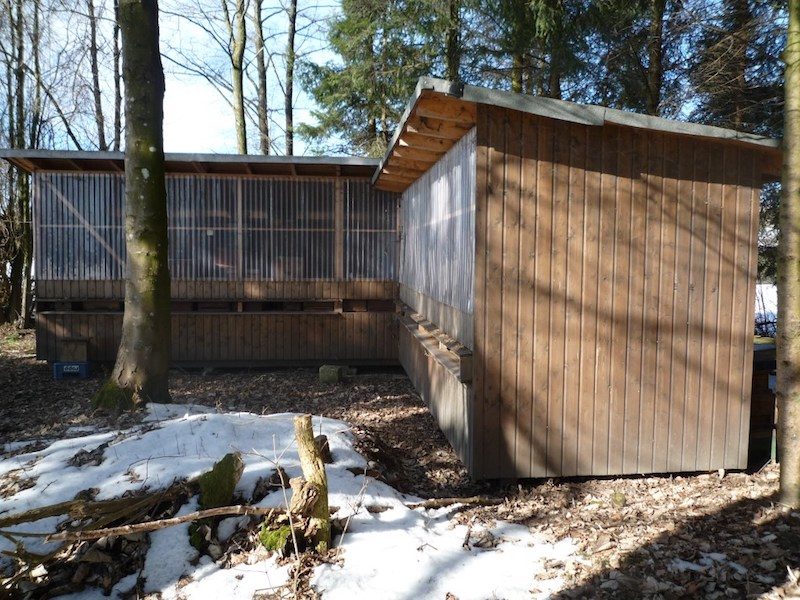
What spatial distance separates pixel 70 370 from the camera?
9820 millimetres

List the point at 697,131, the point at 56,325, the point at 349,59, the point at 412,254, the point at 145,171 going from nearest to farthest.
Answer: the point at 697,131 < the point at 145,171 < the point at 412,254 < the point at 56,325 < the point at 349,59

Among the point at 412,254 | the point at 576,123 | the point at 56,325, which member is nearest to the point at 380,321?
the point at 412,254

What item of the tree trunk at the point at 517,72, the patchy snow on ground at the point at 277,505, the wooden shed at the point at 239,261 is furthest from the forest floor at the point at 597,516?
the tree trunk at the point at 517,72

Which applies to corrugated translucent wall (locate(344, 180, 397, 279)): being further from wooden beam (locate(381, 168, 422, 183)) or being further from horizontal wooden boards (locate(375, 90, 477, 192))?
horizontal wooden boards (locate(375, 90, 477, 192))

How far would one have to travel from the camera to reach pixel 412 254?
347 inches

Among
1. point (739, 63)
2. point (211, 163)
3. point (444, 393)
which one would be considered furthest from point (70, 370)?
point (739, 63)

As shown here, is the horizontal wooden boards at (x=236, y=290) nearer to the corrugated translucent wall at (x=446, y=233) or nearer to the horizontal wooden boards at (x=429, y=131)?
the corrugated translucent wall at (x=446, y=233)

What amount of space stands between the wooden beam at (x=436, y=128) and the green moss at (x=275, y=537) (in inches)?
140

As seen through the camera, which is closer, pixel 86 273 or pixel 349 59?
pixel 86 273

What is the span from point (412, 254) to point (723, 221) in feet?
14.4

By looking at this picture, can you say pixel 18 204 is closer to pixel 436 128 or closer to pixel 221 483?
pixel 436 128

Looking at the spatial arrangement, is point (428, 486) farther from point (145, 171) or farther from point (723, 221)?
point (145, 171)

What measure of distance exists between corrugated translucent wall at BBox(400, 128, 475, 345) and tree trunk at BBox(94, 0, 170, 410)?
2949mm

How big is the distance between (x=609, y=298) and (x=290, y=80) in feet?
55.7
